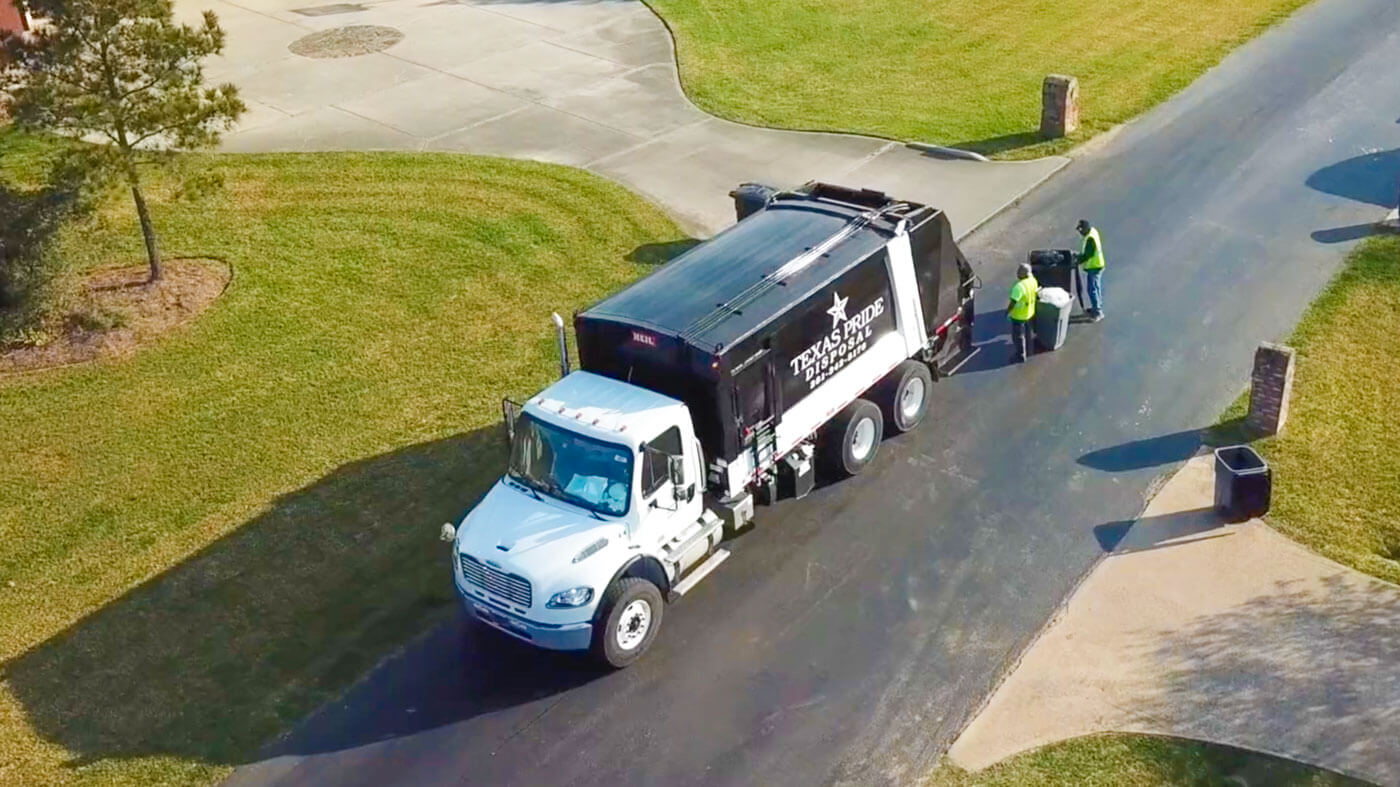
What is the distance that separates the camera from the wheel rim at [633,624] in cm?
1330

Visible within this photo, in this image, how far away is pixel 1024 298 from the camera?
18.0 meters

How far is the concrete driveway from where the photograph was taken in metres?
24.2

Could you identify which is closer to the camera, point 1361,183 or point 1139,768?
point 1139,768

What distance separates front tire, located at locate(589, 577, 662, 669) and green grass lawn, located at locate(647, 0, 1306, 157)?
47.7 ft

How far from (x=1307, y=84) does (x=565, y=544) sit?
21.6 meters

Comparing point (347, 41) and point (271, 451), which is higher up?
point (347, 41)

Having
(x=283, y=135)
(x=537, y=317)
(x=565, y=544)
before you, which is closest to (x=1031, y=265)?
(x=537, y=317)

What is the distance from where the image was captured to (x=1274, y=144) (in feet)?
81.6

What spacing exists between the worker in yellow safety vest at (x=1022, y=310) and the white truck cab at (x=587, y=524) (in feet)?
20.6

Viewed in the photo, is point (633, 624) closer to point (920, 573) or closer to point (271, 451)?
point (920, 573)

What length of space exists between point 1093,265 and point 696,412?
25.3 ft

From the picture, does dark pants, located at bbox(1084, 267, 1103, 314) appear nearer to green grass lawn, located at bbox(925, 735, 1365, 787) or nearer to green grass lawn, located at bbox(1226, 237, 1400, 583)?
green grass lawn, located at bbox(1226, 237, 1400, 583)

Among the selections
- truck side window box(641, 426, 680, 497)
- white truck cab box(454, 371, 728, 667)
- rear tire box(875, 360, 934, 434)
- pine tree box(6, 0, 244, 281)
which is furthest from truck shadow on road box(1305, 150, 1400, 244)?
pine tree box(6, 0, 244, 281)

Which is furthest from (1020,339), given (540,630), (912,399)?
(540,630)
